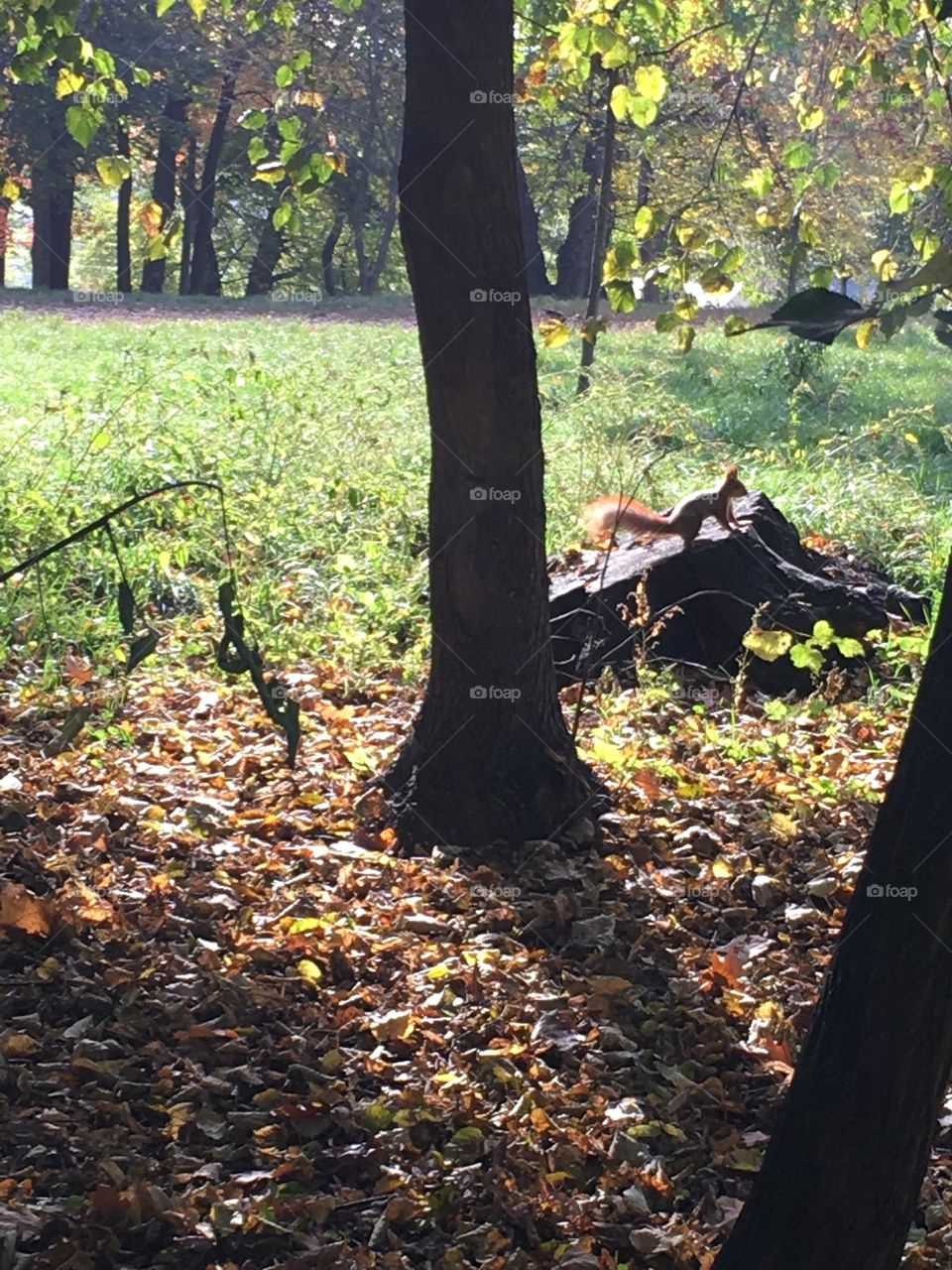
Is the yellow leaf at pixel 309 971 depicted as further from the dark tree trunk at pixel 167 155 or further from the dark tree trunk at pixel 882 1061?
the dark tree trunk at pixel 167 155

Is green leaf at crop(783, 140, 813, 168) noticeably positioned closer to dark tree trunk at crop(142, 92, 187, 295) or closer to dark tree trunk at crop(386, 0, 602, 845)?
dark tree trunk at crop(386, 0, 602, 845)

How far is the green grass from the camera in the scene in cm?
670

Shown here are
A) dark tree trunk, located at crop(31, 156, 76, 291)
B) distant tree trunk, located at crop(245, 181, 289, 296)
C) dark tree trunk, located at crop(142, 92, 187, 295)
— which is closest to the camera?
dark tree trunk, located at crop(31, 156, 76, 291)

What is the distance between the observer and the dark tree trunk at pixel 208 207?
30062mm

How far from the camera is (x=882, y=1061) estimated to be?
220 centimetres

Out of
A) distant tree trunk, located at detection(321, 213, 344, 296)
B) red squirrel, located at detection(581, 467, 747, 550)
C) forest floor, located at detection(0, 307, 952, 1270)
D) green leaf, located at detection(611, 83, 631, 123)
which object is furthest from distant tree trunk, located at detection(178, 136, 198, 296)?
green leaf, located at detection(611, 83, 631, 123)

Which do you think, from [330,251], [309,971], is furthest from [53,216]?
[309,971]

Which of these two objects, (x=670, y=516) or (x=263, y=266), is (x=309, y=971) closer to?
(x=670, y=516)

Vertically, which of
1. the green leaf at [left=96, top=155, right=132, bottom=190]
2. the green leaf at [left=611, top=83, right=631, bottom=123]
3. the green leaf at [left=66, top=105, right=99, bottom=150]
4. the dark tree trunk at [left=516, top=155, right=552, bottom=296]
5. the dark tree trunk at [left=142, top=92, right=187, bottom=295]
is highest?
the dark tree trunk at [left=142, top=92, right=187, bottom=295]

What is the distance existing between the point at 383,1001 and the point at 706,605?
307 cm

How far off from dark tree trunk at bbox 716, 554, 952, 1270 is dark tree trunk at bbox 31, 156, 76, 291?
1173 inches

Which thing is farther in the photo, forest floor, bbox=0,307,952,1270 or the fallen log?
the fallen log

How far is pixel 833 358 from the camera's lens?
20.3 m

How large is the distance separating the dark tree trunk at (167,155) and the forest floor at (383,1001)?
86.2 feet
